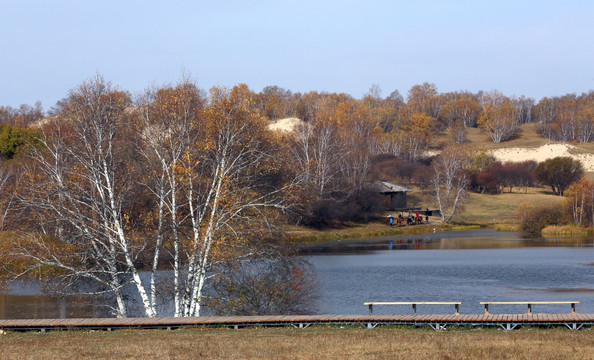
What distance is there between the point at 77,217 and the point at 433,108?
177 m

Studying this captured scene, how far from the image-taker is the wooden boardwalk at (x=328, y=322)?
63.5ft

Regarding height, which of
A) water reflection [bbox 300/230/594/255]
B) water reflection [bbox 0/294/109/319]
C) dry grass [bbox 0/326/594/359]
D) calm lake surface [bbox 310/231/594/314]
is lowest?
water reflection [bbox 300/230/594/255]

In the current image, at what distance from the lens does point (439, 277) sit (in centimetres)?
4059

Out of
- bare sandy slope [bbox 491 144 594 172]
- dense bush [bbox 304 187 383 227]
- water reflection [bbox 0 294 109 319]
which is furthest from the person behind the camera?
bare sandy slope [bbox 491 144 594 172]

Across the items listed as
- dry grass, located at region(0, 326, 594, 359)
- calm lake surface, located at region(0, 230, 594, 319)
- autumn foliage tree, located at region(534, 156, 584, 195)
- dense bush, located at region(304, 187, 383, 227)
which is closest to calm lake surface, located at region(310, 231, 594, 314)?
calm lake surface, located at region(0, 230, 594, 319)

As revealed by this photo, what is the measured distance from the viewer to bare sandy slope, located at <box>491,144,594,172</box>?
124175 mm

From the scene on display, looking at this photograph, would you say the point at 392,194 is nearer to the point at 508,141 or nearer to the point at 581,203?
the point at 581,203

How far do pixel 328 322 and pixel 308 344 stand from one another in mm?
4137

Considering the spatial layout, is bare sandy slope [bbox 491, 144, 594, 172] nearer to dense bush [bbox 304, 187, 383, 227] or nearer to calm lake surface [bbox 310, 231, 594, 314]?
dense bush [bbox 304, 187, 383, 227]

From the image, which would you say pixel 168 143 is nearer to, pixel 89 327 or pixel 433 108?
pixel 89 327

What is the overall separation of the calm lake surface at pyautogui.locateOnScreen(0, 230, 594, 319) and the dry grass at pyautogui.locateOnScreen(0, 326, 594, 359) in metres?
7.92

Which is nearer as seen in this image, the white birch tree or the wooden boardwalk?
the wooden boardwalk

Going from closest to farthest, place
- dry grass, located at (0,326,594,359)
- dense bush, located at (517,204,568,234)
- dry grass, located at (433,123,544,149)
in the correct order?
dry grass, located at (0,326,594,359)
dense bush, located at (517,204,568,234)
dry grass, located at (433,123,544,149)

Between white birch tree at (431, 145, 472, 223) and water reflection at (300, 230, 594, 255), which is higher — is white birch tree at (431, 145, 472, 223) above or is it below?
above
